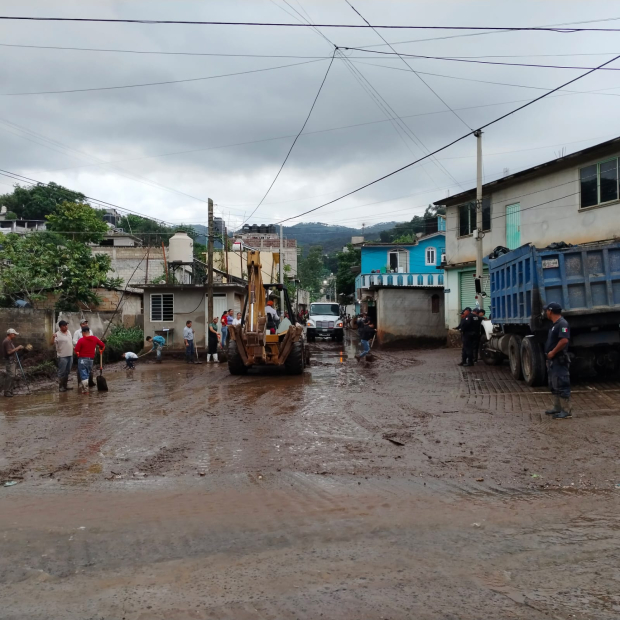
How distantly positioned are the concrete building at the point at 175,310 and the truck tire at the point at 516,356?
1507 centimetres

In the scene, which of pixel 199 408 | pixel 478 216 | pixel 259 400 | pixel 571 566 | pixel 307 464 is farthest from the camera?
pixel 478 216

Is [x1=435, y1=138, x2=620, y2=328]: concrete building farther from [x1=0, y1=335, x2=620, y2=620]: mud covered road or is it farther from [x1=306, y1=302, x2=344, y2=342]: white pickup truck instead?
[x1=0, y1=335, x2=620, y2=620]: mud covered road

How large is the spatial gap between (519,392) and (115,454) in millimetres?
8315

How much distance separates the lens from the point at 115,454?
8055mm

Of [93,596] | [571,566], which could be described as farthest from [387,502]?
[93,596]

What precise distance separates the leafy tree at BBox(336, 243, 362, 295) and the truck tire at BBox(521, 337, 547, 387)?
1830 inches

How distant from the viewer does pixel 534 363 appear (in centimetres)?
1291

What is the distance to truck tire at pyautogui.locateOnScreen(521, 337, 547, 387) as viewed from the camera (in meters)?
12.9

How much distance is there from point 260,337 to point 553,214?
1303 centimetres

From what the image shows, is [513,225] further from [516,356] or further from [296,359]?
[296,359]

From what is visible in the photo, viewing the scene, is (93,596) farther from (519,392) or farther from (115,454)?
(519,392)

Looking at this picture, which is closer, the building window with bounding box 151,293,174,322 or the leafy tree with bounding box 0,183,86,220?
the building window with bounding box 151,293,174,322

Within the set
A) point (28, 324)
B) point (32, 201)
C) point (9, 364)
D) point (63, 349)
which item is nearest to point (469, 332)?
point (63, 349)

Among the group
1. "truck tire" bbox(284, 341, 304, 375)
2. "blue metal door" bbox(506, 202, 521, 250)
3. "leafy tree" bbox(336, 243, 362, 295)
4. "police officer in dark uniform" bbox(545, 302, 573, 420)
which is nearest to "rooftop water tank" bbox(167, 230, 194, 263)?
"truck tire" bbox(284, 341, 304, 375)
